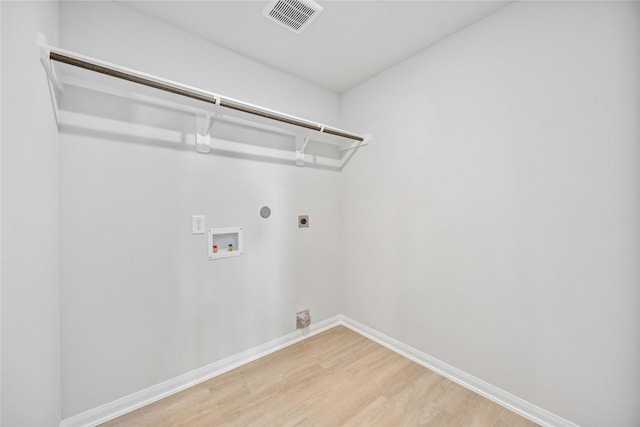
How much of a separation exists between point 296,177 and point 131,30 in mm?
1427

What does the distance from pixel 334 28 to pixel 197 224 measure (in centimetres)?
165

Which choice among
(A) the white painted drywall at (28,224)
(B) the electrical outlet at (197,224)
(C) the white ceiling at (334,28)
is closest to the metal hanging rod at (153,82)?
(A) the white painted drywall at (28,224)

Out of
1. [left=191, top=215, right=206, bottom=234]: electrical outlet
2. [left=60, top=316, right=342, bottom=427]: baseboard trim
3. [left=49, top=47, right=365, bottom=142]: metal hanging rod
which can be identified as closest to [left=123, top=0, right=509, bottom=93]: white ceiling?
[left=49, top=47, right=365, bottom=142]: metal hanging rod

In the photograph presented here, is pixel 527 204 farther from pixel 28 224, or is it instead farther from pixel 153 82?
pixel 28 224

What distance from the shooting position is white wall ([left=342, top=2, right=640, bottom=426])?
1.13 metres

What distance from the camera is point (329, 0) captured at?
55.4 inches

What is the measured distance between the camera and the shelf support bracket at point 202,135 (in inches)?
64.1

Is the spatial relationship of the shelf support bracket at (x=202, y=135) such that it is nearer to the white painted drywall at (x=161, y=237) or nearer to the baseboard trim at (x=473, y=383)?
the white painted drywall at (x=161, y=237)

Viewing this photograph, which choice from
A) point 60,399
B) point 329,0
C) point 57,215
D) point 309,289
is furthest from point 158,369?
point 329,0

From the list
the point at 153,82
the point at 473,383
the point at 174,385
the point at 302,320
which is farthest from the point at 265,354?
the point at 153,82

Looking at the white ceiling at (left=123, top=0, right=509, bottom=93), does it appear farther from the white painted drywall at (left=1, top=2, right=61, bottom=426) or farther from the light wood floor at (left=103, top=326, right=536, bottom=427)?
the light wood floor at (left=103, top=326, right=536, bottom=427)

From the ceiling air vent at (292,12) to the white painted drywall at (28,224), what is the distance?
1071mm

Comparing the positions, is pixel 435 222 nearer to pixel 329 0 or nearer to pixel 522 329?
pixel 522 329

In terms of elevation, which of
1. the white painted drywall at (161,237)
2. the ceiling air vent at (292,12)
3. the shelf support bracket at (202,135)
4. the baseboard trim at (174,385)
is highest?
the ceiling air vent at (292,12)
